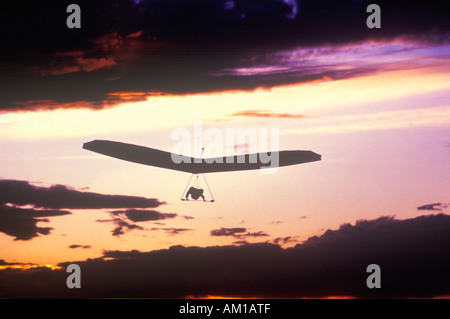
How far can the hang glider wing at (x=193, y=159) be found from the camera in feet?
194

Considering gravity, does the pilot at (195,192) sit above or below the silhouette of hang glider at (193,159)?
below

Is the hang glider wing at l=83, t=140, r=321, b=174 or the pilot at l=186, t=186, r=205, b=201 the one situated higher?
the hang glider wing at l=83, t=140, r=321, b=174

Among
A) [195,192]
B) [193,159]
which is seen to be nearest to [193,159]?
[193,159]

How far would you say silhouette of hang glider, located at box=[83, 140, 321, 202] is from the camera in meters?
59.1

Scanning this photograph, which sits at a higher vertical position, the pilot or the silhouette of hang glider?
the silhouette of hang glider

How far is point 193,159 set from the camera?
62.0 meters

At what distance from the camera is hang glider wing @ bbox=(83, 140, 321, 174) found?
59.1m

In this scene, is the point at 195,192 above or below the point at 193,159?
below

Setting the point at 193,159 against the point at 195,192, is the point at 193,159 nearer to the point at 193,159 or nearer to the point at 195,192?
the point at 193,159

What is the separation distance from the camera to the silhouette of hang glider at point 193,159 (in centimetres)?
5906

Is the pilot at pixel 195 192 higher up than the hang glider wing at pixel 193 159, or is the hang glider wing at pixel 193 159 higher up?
the hang glider wing at pixel 193 159

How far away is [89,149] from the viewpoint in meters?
58.0
